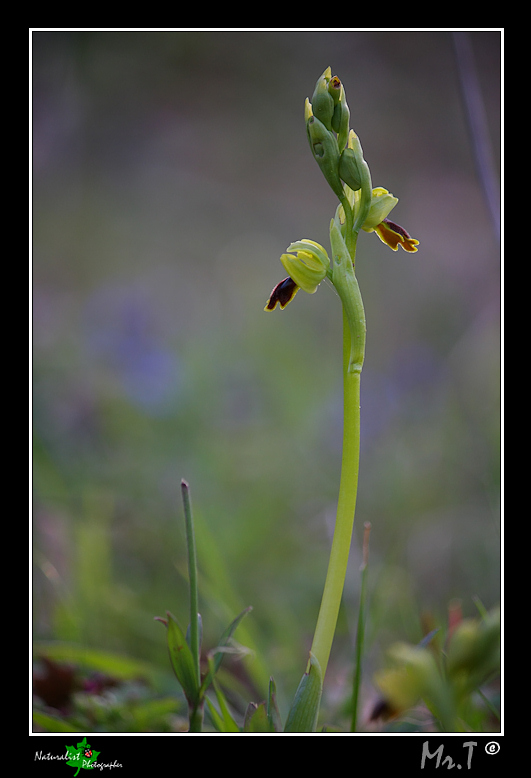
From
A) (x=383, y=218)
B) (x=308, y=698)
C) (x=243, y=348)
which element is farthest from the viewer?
(x=243, y=348)

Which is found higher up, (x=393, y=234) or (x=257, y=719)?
(x=393, y=234)

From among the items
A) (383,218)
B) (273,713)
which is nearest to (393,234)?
(383,218)

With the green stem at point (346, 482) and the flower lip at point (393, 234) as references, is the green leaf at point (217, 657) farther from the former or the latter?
the flower lip at point (393, 234)

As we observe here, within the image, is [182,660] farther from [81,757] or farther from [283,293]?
[283,293]

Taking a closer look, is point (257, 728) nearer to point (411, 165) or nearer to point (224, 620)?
point (224, 620)

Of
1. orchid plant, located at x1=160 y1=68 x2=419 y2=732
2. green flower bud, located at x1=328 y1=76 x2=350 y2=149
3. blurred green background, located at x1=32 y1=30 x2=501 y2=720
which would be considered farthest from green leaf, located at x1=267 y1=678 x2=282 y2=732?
green flower bud, located at x1=328 y1=76 x2=350 y2=149

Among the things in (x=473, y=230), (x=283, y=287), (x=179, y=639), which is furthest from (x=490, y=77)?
(x=179, y=639)

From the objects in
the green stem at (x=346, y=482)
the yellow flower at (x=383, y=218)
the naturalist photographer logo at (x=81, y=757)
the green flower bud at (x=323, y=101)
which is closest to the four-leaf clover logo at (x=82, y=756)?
the naturalist photographer logo at (x=81, y=757)
